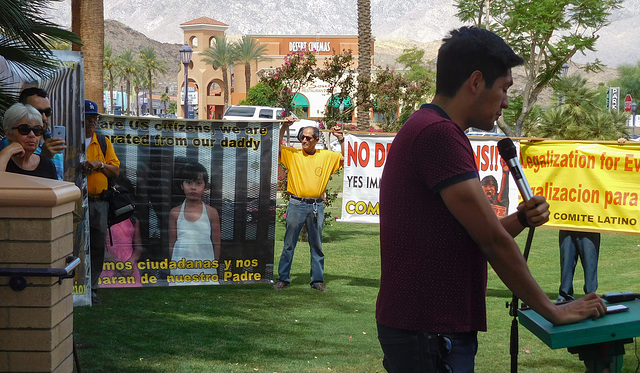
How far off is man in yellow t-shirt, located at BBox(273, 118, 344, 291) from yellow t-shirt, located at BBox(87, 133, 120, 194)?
2142 mm

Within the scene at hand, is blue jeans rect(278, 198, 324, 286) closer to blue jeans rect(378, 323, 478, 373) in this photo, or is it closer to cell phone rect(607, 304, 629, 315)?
blue jeans rect(378, 323, 478, 373)

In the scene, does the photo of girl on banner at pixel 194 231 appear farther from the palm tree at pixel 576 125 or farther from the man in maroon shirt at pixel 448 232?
the palm tree at pixel 576 125

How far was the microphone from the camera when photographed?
10.3 feet

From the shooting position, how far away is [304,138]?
1018cm

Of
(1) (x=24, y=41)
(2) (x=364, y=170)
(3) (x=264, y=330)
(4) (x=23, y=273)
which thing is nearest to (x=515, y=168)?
(4) (x=23, y=273)

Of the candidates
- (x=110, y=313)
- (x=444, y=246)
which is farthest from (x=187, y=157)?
(x=444, y=246)

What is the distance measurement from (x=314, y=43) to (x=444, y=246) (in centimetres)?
10491

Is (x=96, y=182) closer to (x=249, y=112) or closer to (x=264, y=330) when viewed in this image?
(x=264, y=330)

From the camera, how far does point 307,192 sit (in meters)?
10.0

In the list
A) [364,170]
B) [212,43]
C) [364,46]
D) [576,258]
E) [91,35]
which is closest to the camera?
[576,258]

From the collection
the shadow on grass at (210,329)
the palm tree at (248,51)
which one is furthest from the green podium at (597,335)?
the palm tree at (248,51)

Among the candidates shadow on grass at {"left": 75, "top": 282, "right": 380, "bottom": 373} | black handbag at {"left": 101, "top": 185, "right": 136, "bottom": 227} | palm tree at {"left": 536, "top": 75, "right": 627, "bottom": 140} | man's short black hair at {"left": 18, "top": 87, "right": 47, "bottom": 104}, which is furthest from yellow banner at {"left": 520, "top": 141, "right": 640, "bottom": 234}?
palm tree at {"left": 536, "top": 75, "right": 627, "bottom": 140}

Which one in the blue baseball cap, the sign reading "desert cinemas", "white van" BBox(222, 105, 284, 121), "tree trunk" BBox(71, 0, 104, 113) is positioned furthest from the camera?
the sign reading "desert cinemas"

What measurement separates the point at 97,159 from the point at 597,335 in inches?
270
